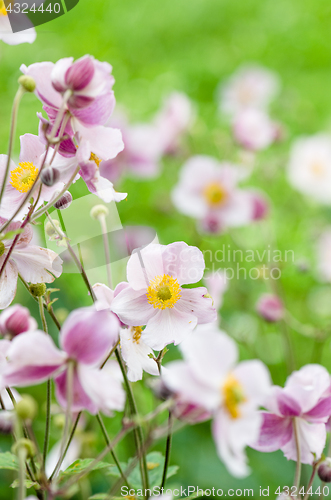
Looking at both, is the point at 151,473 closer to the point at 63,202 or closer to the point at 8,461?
the point at 8,461

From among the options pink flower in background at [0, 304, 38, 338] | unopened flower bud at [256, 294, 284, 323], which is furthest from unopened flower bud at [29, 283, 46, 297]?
unopened flower bud at [256, 294, 284, 323]

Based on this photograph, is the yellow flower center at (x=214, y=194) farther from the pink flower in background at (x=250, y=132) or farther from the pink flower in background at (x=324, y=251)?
the pink flower in background at (x=324, y=251)

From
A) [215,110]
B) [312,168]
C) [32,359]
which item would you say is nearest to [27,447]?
[32,359]

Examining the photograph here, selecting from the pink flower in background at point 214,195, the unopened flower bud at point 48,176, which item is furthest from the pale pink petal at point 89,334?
the pink flower in background at point 214,195

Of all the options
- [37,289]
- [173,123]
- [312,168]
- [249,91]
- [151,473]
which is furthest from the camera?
[249,91]

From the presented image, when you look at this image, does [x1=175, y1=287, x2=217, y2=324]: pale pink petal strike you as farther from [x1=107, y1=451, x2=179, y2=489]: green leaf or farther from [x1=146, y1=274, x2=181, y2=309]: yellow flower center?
[x1=107, y1=451, x2=179, y2=489]: green leaf

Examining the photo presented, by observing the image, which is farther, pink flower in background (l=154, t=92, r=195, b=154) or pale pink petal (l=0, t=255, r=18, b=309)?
pink flower in background (l=154, t=92, r=195, b=154)

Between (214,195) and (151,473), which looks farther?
(214,195)

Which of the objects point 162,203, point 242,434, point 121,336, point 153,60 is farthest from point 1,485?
point 153,60
